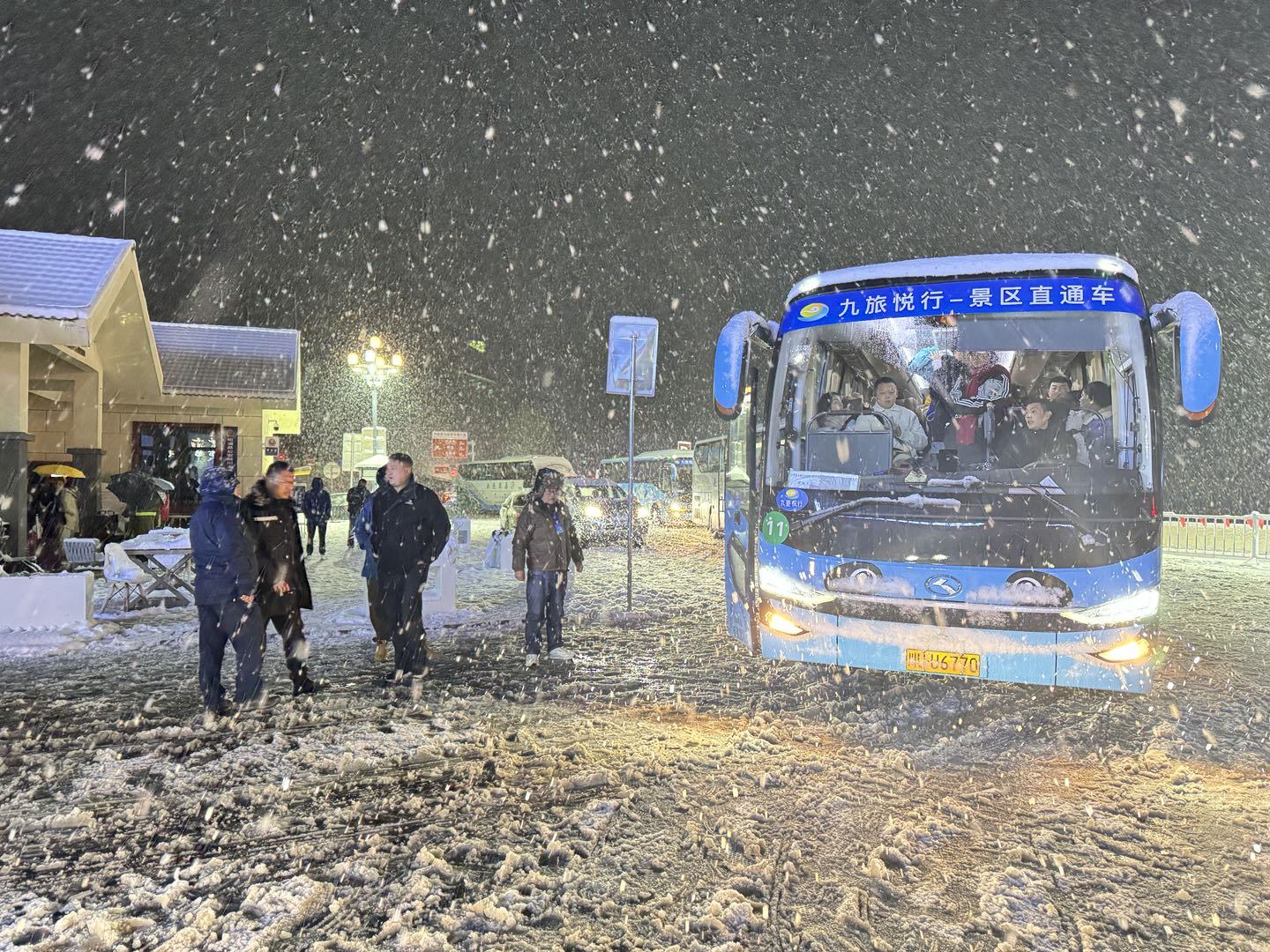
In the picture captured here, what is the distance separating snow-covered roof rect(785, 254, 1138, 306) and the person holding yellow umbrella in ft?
44.1

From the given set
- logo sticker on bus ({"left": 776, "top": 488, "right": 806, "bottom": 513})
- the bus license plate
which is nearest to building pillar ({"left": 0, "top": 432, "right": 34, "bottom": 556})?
logo sticker on bus ({"left": 776, "top": 488, "right": 806, "bottom": 513})

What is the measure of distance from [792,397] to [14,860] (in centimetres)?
540

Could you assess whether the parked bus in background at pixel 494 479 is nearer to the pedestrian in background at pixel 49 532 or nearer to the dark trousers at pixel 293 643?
the pedestrian in background at pixel 49 532

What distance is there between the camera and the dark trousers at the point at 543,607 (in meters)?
7.38

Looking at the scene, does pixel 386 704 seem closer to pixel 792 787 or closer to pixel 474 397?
pixel 792 787

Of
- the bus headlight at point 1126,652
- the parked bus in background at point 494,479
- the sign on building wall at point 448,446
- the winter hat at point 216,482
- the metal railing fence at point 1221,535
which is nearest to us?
the bus headlight at point 1126,652

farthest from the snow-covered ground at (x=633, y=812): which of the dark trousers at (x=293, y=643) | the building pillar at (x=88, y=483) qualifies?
the building pillar at (x=88, y=483)

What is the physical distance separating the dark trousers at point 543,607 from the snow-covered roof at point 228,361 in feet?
58.3

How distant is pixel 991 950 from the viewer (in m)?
2.88

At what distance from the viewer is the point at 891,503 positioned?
5480 mm

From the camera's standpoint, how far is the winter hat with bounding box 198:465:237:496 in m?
5.52

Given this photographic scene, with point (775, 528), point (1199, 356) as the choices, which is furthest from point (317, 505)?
point (1199, 356)

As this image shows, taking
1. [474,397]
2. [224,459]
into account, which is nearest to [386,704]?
[224,459]

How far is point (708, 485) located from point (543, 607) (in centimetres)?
2119
